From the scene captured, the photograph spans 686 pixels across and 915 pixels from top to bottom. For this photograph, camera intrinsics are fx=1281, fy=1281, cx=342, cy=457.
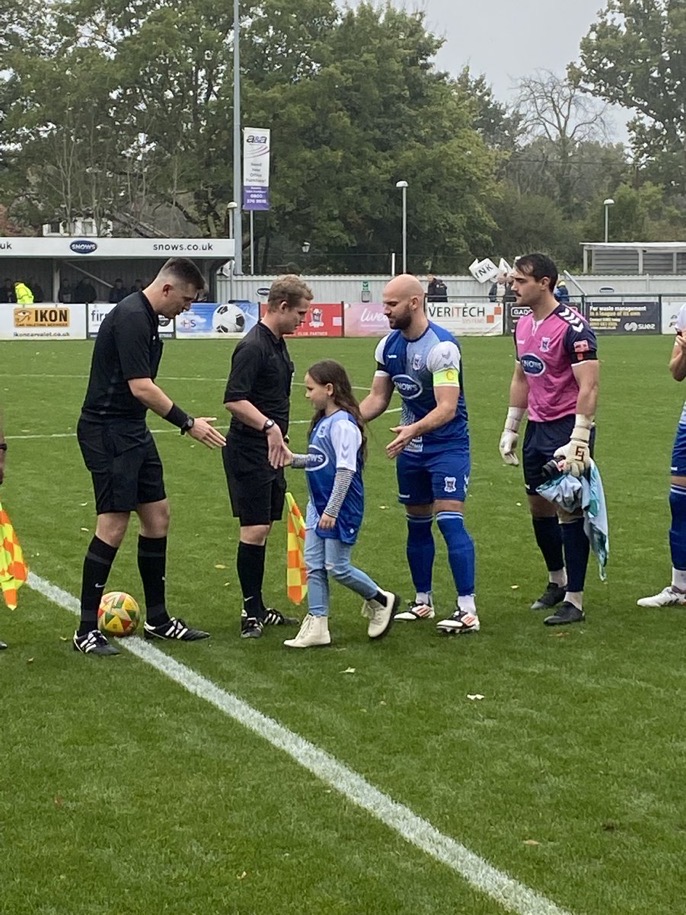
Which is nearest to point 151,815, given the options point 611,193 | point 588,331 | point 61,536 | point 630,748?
point 630,748

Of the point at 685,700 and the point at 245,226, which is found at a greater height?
the point at 245,226

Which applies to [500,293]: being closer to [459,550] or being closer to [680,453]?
[680,453]

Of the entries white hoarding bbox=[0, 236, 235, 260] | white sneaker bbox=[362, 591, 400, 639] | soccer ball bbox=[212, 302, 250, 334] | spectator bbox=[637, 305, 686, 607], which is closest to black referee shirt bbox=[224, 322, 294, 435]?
white sneaker bbox=[362, 591, 400, 639]

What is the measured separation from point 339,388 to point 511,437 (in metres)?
1.58

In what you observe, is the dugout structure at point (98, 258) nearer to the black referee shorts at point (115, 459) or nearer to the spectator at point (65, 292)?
the spectator at point (65, 292)

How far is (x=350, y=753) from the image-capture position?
501 centimetres

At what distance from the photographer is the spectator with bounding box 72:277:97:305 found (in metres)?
45.2

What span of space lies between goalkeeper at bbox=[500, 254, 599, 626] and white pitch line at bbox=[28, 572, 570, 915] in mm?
2134

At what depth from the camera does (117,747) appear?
5086 mm

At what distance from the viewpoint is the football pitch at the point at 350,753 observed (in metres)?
3.88

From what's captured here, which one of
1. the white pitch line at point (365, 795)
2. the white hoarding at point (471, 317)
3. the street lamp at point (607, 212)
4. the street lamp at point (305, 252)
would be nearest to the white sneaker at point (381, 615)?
the white pitch line at point (365, 795)

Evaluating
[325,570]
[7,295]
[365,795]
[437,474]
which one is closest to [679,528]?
[437,474]

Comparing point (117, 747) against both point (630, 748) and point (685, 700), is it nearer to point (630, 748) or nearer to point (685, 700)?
point (630, 748)

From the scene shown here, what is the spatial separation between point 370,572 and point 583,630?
5.99 feet
